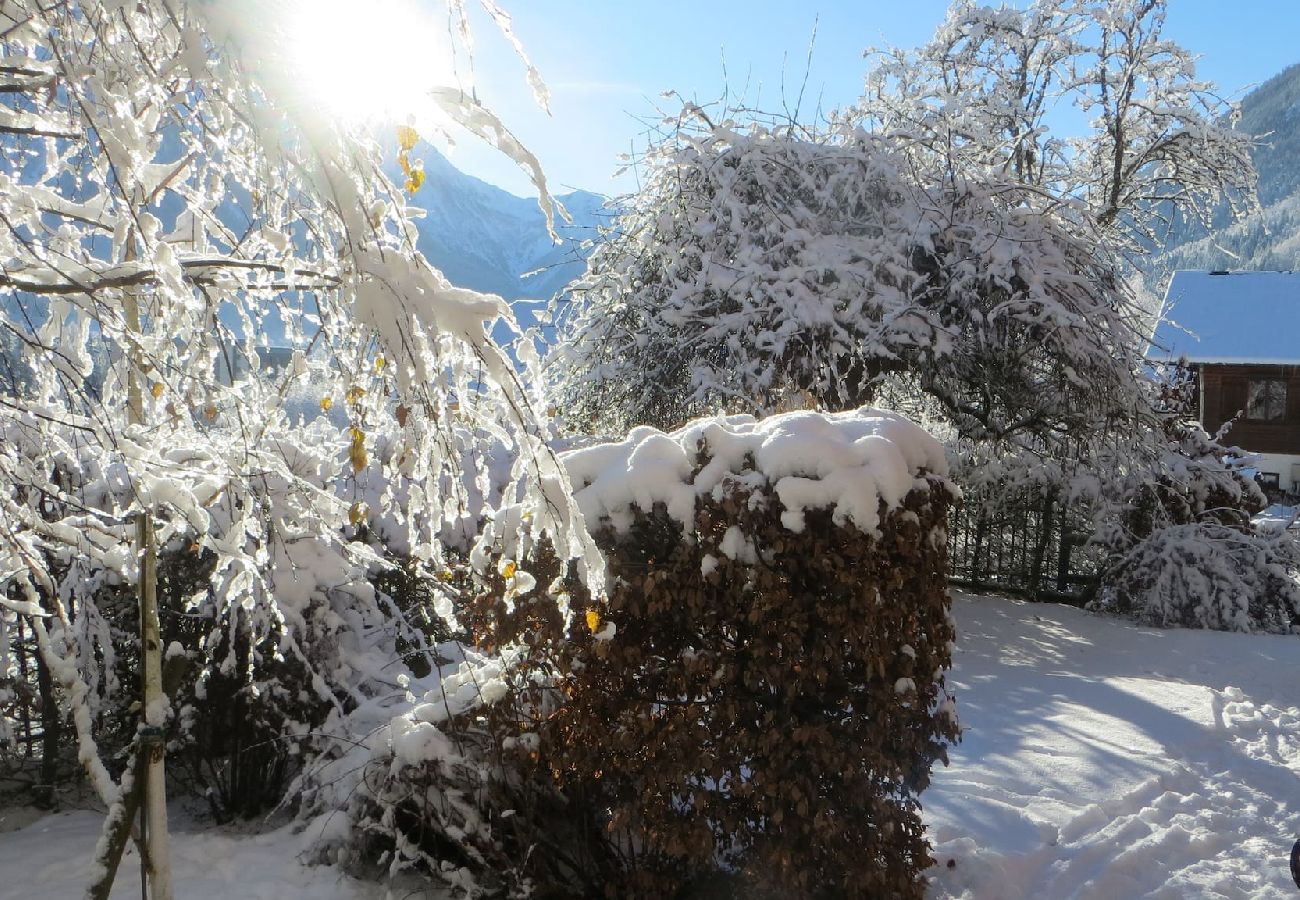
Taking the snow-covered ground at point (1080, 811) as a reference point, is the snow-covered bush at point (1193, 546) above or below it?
above

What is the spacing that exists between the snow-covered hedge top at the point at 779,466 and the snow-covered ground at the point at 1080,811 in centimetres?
157

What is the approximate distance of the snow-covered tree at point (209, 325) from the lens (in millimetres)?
1564

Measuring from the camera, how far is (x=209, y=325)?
242 cm

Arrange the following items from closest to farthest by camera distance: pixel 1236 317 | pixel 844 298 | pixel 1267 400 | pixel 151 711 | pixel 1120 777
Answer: pixel 151 711 → pixel 1120 777 → pixel 844 298 → pixel 1267 400 → pixel 1236 317

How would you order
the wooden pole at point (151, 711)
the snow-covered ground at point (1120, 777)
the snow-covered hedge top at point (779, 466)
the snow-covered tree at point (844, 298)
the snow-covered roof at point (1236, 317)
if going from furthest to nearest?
the snow-covered roof at point (1236, 317) < the snow-covered tree at point (844, 298) < the snow-covered ground at point (1120, 777) < the snow-covered hedge top at point (779, 466) < the wooden pole at point (151, 711)

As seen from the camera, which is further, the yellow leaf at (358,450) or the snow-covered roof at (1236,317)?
the snow-covered roof at (1236,317)

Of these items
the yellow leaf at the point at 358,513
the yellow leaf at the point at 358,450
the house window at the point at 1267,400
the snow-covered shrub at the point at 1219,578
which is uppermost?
the house window at the point at 1267,400

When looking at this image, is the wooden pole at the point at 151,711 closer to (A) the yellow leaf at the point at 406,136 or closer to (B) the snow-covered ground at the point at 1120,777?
(A) the yellow leaf at the point at 406,136

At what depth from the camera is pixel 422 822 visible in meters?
3.19

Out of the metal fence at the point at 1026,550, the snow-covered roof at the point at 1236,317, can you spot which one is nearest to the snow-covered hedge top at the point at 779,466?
the metal fence at the point at 1026,550

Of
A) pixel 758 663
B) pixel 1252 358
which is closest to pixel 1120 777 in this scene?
pixel 758 663

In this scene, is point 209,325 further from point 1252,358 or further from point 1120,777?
point 1252,358

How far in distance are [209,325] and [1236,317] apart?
3248 centimetres

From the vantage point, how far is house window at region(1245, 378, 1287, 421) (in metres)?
26.8
